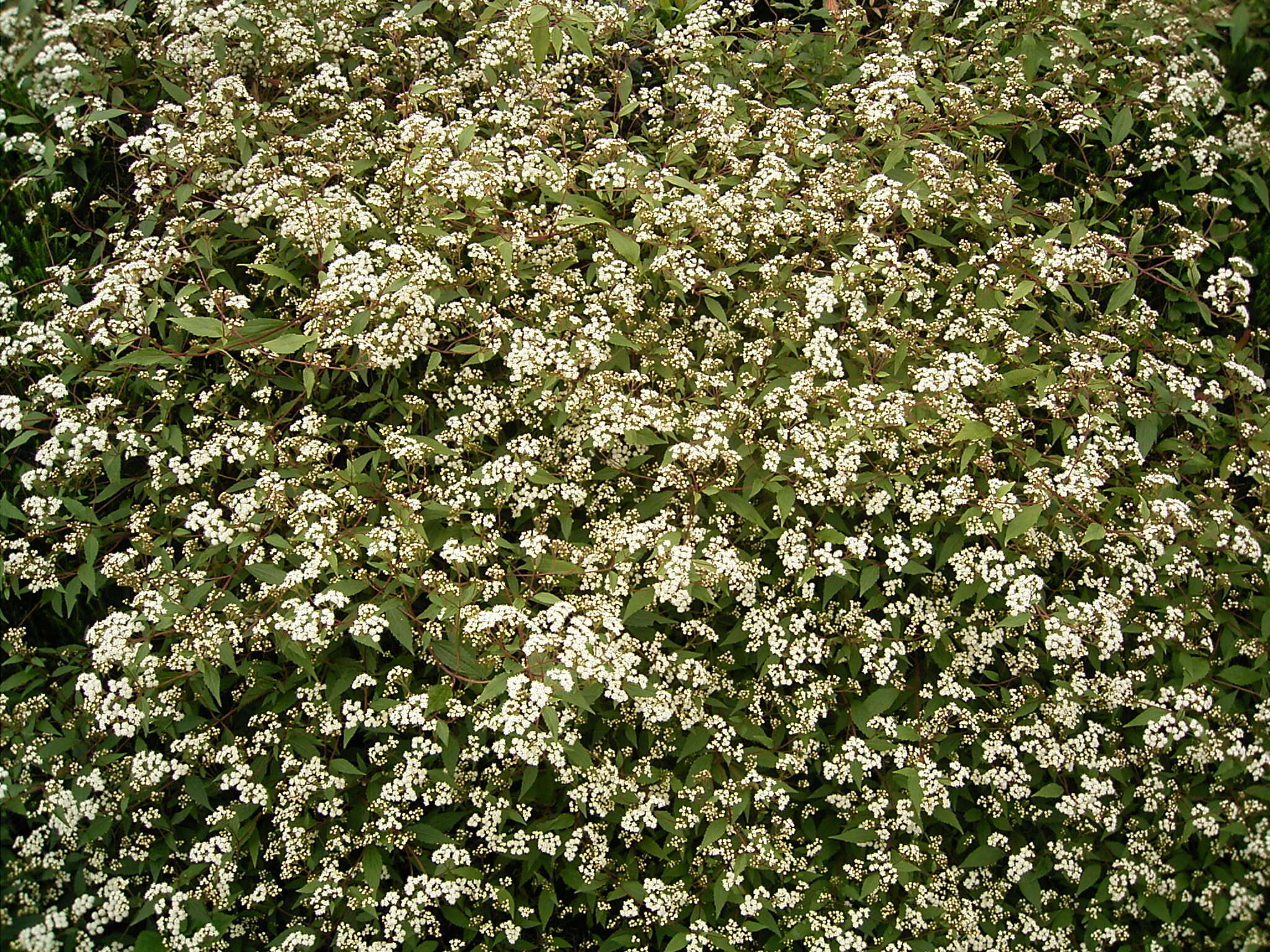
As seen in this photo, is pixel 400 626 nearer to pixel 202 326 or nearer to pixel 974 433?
pixel 202 326

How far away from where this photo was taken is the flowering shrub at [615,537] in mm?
3840

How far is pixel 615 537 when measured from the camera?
392cm

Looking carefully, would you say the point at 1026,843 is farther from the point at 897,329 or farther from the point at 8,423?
the point at 8,423

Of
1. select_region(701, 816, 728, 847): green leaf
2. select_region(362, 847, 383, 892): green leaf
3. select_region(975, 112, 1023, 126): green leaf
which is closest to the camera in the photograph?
select_region(362, 847, 383, 892): green leaf

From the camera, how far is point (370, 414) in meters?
4.41

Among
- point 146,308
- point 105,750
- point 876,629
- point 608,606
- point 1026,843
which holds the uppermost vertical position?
point 146,308

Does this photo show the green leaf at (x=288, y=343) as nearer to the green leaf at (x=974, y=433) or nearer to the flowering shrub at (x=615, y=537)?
the flowering shrub at (x=615, y=537)

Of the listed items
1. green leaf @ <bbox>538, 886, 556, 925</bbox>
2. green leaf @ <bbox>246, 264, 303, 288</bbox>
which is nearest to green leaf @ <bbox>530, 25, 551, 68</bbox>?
green leaf @ <bbox>246, 264, 303, 288</bbox>

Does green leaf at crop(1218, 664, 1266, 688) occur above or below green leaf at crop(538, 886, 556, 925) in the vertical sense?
above

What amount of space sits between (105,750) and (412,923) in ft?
5.09

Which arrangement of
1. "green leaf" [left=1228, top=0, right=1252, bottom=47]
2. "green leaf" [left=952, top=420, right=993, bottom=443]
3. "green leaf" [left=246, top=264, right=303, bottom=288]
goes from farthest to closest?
"green leaf" [left=246, top=264, right=303, bottom=288], "green leaf" [left=952, top=420, right=993, bottom=443], "green leaf" [left=1228, top=0, right=1252, bottom=47]

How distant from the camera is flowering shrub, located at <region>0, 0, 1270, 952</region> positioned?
151 inches

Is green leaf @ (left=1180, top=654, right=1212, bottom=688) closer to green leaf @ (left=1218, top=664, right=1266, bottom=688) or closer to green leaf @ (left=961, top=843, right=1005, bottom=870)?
green leaf @ (left=1218, top=664, right=1266, bottom=688)

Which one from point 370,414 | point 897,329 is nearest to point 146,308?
point 370,414
